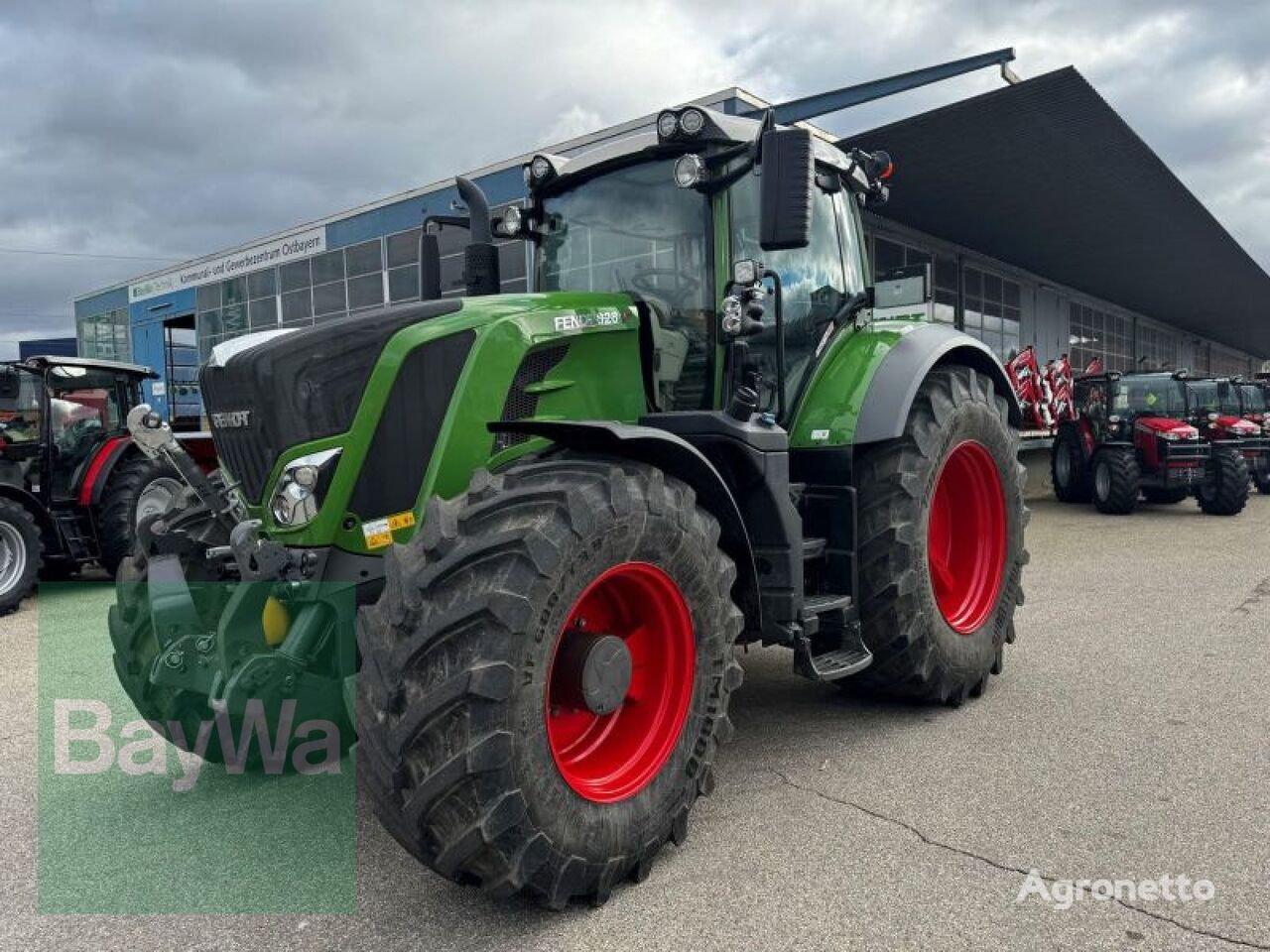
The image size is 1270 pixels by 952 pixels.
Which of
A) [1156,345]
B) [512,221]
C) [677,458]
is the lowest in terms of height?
[677,458]

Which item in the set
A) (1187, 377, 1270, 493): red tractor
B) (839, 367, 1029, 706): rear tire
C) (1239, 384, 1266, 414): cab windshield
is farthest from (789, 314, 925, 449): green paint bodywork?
(1239, 384, 1266, 414): cab windshield

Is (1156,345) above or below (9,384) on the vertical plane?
above

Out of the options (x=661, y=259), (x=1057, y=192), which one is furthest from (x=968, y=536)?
(x=1057, y=192)

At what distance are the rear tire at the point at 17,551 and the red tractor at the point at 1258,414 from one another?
647 inches

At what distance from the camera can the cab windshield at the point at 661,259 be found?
142 inches

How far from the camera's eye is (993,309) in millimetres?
22938

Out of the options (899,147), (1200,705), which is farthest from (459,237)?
(1200,705)

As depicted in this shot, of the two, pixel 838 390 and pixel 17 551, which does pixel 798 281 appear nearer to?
pixel 838 390

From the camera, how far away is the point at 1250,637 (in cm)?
555

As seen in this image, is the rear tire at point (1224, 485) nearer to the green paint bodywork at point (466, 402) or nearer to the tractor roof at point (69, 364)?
the green paint bodywork at point (466, 402)

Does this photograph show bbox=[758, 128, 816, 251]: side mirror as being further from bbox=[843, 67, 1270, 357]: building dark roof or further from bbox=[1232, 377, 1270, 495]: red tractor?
bbox=[1232, 377, 1270, 495]: red tractor

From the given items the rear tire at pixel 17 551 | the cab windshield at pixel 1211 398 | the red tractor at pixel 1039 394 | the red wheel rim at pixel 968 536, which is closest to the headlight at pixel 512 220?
the red wheel rim at pixel 968 536

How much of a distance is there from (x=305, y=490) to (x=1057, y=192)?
16482 millimetres

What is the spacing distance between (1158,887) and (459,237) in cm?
1735
